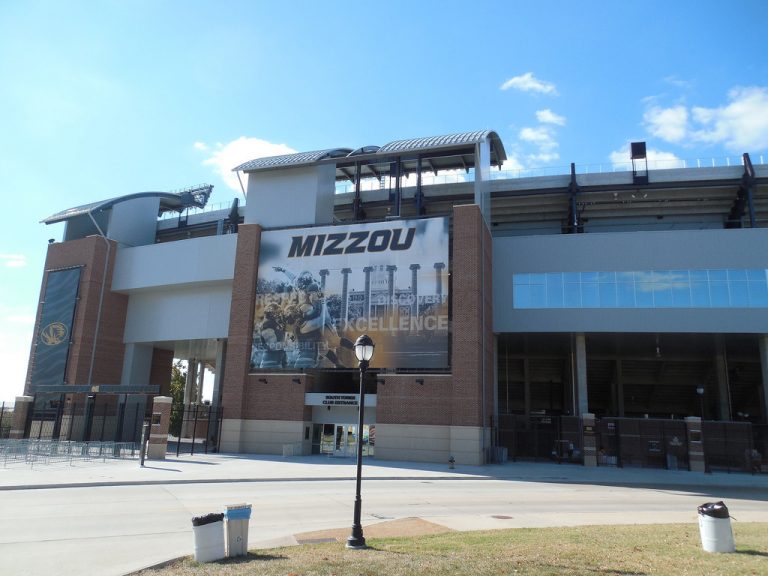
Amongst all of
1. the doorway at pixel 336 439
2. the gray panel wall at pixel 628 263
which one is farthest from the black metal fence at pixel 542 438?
the doorway at pixel 336 439

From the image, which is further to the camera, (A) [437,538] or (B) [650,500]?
(B) [650,500]

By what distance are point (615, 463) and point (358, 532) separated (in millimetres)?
32350

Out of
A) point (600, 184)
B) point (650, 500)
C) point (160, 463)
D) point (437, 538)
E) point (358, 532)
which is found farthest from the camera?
point (600, 184)

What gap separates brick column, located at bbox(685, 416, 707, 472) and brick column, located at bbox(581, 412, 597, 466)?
5439 mm

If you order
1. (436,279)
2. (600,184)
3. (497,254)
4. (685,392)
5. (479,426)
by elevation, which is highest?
(600,184)

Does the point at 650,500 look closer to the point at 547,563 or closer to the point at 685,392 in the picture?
the point at 547,563

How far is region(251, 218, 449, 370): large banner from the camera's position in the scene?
37594 mm

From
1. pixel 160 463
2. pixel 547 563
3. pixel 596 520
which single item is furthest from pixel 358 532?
pixel 160 463

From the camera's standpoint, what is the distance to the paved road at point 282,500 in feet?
39.6

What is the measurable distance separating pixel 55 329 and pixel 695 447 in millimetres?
48227

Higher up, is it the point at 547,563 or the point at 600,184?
the point at 600,184

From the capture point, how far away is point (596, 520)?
1573cm

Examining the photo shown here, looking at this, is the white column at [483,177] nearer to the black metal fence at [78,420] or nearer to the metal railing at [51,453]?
the metal railing at [51,453]

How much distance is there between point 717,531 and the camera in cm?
1076
